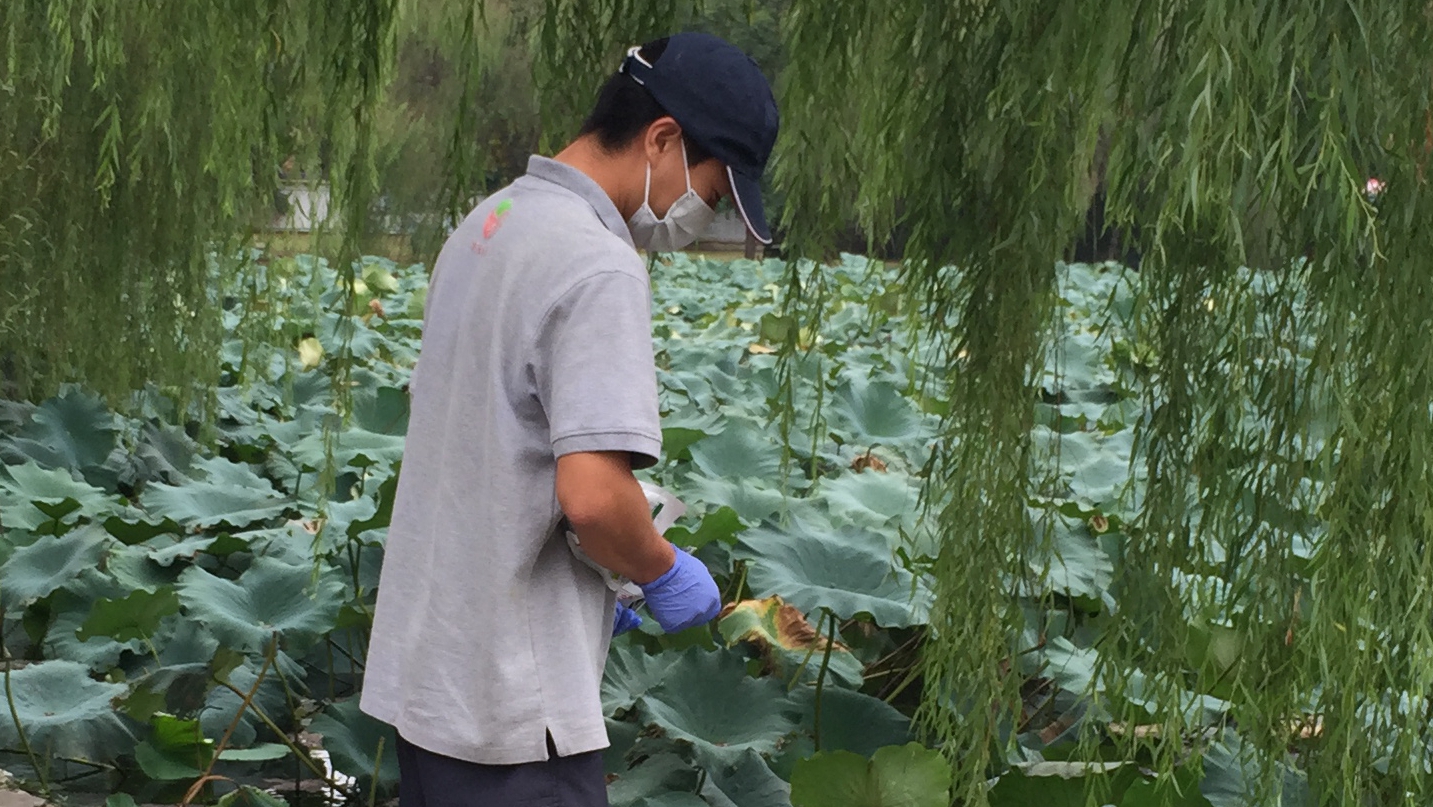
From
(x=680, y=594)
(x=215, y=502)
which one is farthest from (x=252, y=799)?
(x=215, y=502)

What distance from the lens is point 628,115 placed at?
45.5 inches

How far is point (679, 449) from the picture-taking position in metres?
2.96

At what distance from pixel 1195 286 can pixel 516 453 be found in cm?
67

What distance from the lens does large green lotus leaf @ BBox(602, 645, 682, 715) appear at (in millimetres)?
1849

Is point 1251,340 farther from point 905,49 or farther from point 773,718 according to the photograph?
point 773,718

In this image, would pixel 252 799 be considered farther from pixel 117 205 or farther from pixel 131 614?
pixel 117 205

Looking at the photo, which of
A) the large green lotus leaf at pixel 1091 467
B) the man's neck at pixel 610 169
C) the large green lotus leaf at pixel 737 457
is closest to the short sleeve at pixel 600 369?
the man's neck at pixel 610 169

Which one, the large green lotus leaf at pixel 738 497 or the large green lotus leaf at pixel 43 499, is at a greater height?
the large green lotus leaf at pixel 738 497

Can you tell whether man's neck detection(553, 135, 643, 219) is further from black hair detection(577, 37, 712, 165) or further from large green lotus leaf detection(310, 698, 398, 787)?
large green lotus leaf detection(310, 698, 398, 787)

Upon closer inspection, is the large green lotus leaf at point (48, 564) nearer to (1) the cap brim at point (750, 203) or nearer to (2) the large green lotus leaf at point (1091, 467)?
(1) the cap brim at point (750, 203)

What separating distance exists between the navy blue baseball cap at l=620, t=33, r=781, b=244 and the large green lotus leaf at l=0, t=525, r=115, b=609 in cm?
140

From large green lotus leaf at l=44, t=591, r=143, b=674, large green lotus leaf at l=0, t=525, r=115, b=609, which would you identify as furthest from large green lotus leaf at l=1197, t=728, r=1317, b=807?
large green lotus leaf at l=0, t=525, r=115, b=609

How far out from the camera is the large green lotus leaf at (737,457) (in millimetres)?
2922

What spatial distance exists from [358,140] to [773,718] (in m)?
0.79
